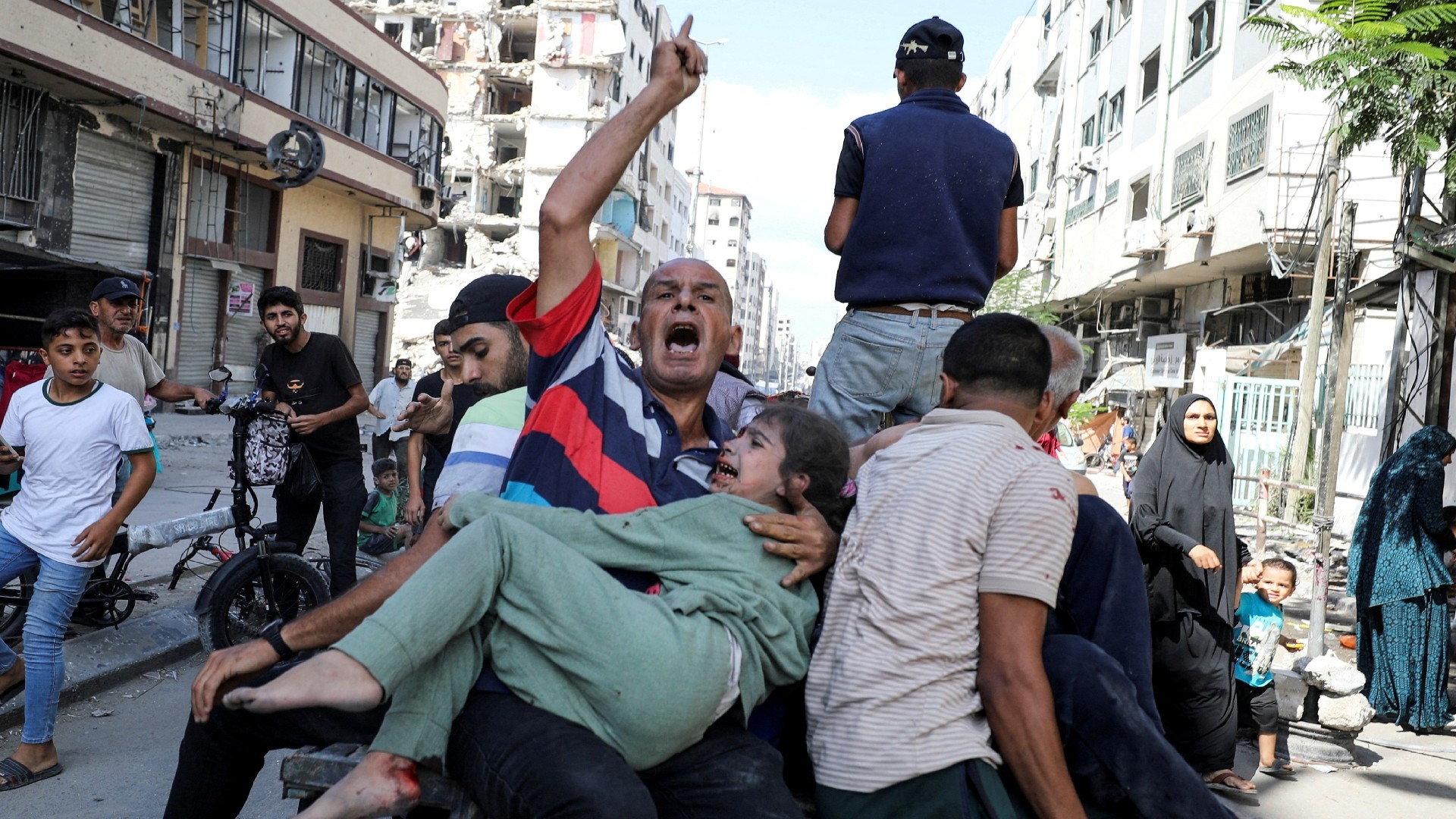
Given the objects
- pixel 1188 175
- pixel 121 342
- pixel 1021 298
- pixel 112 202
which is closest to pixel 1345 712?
pixel 121 342

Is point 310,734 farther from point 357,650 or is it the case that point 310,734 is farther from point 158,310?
point 158,310

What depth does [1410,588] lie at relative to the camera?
7.20 m

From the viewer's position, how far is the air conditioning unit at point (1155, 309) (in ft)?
85.7

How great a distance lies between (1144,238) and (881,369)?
20492 mm

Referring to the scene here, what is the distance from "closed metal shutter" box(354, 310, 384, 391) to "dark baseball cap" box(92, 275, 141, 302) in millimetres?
22531

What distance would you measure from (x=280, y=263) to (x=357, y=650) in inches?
941

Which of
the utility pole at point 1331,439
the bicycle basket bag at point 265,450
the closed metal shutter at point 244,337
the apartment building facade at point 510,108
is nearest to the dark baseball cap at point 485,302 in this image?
the bicycle basket bag at point 265,450

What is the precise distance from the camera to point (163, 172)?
63.3 feet

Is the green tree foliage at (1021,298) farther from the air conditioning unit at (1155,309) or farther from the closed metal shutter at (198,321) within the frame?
the closed metal shutter at (198,321)

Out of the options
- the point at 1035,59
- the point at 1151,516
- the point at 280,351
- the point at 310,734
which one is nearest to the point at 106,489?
the point at 280,351

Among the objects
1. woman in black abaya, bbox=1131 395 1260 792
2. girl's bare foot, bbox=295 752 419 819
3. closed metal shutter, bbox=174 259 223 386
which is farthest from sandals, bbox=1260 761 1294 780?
closed metal shutter, bbox=174 259 223 386

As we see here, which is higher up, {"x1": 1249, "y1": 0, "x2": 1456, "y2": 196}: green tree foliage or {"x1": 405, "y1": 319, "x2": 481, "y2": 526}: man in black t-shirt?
{"x1": 1249, "y1": 0, "x2": 1456, "y2": 196}: green tree foliage

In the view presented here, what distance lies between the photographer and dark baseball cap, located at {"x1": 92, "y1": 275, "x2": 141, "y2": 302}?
6.36 m

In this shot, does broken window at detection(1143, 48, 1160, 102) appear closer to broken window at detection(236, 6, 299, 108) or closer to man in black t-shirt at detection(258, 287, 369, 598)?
broken window at detection(236, 6, 299, 108)
